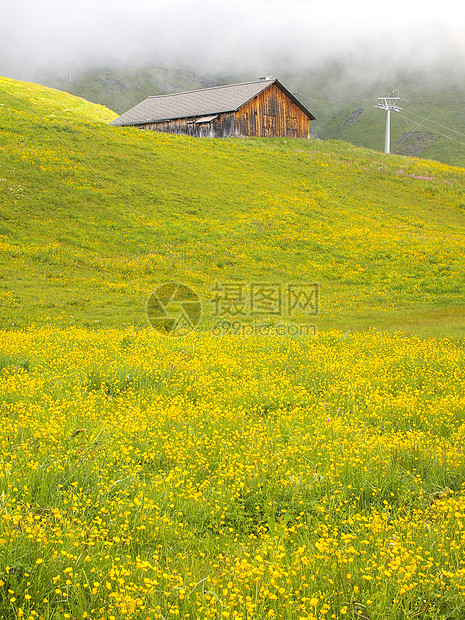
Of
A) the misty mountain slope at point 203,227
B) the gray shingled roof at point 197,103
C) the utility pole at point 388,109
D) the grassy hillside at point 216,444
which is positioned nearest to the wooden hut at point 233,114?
the gray shingled roof at point 197,103

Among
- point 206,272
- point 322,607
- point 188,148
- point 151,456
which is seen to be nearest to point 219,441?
point 151,456

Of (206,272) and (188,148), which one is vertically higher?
(188,148)

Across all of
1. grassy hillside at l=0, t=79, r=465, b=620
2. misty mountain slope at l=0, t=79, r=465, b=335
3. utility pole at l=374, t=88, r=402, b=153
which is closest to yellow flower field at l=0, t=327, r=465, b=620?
grassy hillside at l=0, t=79, r=465, b=620

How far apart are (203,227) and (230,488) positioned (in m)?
28.7

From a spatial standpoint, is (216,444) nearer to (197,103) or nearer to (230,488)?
(230,488)

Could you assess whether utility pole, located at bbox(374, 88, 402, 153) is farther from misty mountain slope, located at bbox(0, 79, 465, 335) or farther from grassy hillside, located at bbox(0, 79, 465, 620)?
grassy hillside, located at bbox(0, 79, 465, 620)

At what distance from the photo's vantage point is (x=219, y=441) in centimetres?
712

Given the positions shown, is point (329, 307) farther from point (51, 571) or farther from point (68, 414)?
point (51, 571)

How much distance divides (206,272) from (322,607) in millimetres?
24272

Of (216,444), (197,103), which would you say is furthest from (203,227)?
(197,103)

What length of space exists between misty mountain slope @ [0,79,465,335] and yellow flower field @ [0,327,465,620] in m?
8.67

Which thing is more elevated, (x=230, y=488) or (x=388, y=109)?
(x=388, y=109)

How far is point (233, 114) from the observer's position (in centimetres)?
5959

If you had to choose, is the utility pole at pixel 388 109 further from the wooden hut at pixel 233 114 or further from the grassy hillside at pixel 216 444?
the grassy hillside at pixel 216 444
